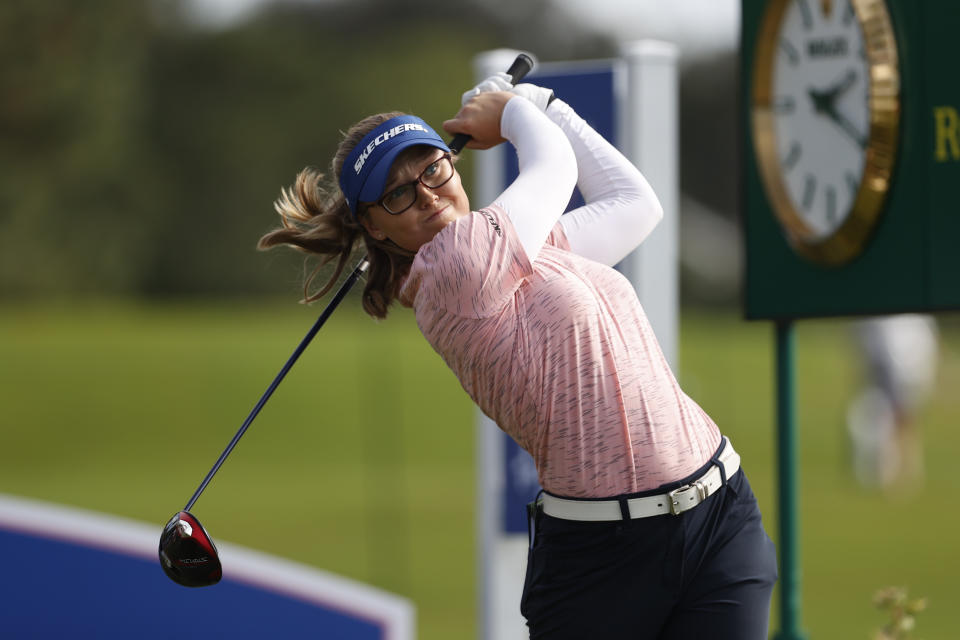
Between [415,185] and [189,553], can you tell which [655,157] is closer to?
[415,185]

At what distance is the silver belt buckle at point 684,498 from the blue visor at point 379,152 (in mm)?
702

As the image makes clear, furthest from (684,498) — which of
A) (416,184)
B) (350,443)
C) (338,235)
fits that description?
(350,443)

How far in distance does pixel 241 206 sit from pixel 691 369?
9.68 meters

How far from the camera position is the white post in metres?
3.82

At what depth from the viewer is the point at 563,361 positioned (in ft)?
7.83

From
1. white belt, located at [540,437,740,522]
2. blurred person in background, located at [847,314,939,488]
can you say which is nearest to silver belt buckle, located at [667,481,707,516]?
white belt, located at [540,437,740,522]

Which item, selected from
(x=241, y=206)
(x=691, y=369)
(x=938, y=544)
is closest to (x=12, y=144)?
(x=241, y=206)

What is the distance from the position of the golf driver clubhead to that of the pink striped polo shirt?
2.08 ft

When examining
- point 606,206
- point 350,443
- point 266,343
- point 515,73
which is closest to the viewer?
point 606,206

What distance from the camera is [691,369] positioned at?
20.5 m

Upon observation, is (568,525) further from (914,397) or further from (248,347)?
(248,347)

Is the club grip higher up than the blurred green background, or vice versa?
the club grip

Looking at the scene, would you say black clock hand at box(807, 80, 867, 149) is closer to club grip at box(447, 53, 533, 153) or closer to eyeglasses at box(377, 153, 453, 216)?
club grip at box(447, 53, 533, 153)

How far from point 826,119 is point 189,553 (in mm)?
1981
